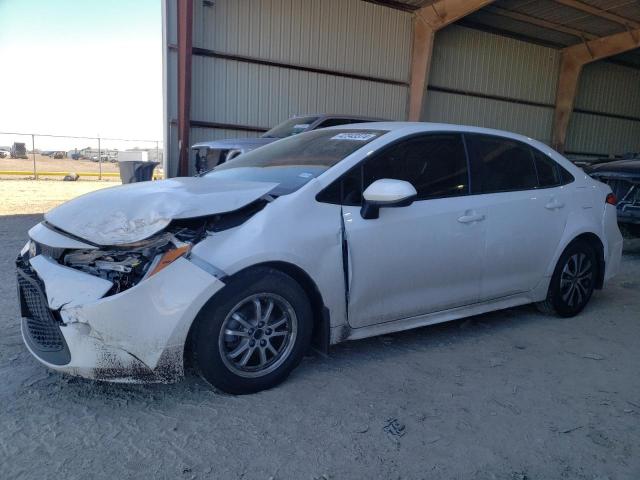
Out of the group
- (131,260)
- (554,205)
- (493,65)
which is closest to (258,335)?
(131,260)

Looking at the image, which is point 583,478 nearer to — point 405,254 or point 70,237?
point 405,254

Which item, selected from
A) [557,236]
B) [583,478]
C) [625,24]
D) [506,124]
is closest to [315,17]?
[506,124]

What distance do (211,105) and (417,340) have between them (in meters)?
9.99

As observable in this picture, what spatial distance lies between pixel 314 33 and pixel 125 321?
40.7ft

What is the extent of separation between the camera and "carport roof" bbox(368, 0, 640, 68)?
14.0m

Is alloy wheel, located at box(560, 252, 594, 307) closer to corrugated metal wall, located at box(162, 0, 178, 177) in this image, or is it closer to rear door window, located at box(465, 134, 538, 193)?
rear door window, located at box(465, 134, 538, 193)

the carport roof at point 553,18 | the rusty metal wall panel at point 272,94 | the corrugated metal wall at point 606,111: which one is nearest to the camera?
the rusty metal wall panel at point 272,94

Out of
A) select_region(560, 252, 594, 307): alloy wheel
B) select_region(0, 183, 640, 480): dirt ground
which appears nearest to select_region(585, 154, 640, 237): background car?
select_region(560, 252, 594, 307): alloy wheel

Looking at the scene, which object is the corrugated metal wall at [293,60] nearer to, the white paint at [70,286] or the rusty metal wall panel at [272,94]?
the rusty metal wall panel at [272,94]

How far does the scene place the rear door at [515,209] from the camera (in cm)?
372

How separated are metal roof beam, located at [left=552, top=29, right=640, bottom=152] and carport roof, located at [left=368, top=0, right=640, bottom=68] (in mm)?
255

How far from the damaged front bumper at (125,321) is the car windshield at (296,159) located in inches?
31.8

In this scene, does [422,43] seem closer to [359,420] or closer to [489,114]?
[489,114]

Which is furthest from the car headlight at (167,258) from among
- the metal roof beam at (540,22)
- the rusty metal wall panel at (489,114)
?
the metal roof beam at (540,22)
